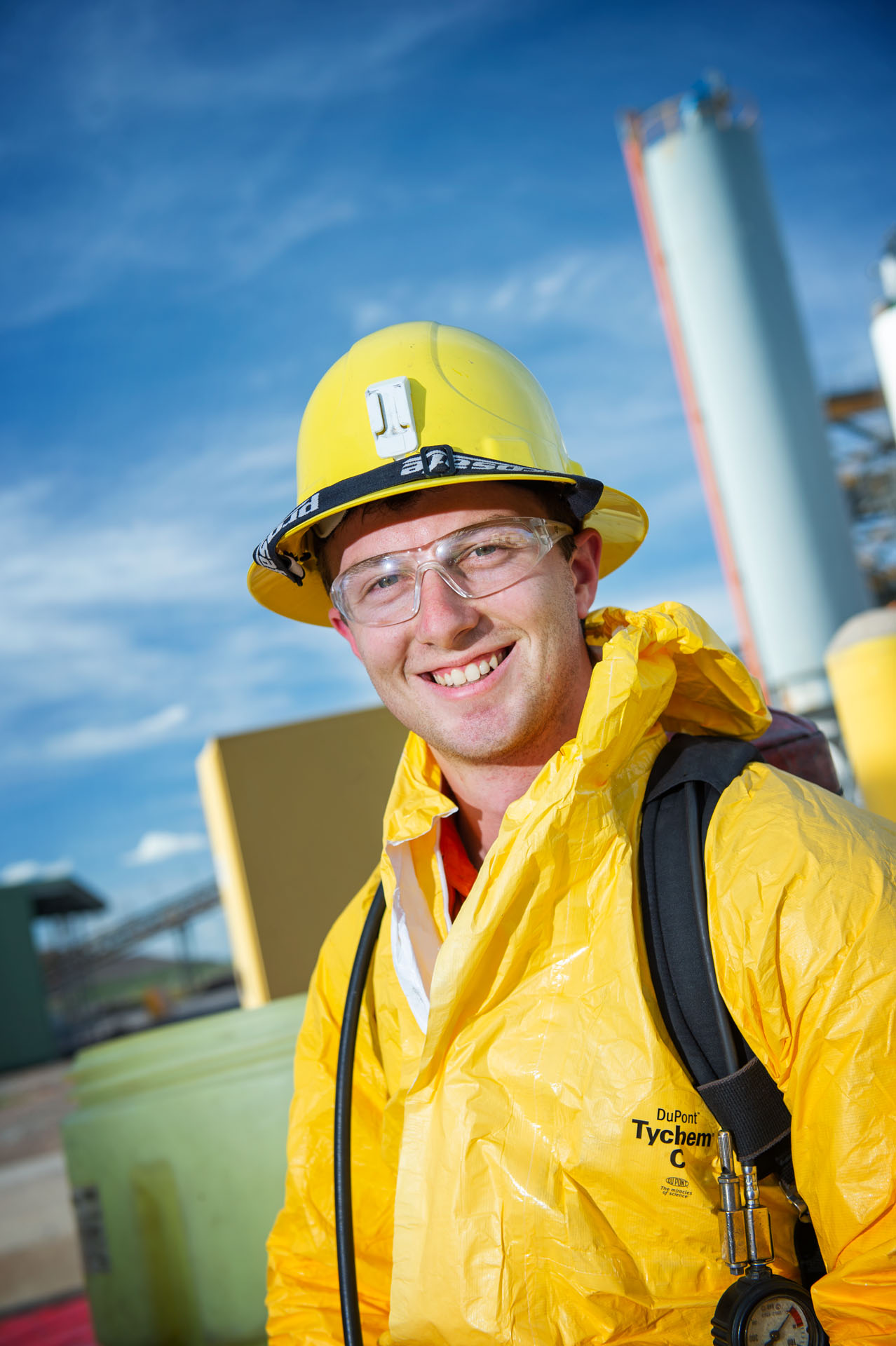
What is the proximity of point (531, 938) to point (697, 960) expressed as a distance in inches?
9.5

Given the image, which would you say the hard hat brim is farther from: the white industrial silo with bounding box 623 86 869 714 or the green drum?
the white industrial silo with bounding box 623 86 869 714

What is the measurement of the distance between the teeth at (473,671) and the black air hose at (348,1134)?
0.45 metres

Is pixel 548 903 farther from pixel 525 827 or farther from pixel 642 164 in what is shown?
pixel 642 164

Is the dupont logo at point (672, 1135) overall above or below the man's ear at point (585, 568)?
below

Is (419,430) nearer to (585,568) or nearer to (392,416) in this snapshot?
(392,416)

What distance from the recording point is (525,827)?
135 centimetres

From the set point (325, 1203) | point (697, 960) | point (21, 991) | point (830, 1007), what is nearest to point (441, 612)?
point (697, 960)

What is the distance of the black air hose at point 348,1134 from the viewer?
4.83 feet

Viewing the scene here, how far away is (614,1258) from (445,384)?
140 cm

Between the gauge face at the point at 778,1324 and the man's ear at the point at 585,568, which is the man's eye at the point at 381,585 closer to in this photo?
the man's ear at the point at 585,568

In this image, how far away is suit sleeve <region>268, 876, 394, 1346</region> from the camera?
1.61 meters

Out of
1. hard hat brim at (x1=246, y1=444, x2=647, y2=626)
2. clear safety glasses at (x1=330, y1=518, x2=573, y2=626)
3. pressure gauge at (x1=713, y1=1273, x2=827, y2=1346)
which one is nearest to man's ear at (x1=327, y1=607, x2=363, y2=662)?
hard hat brim at (x1=246, y1=444, x2=647, y2=626)

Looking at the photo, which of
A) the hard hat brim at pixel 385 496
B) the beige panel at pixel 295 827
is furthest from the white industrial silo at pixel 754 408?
the hard hat brim at pixel 385 496

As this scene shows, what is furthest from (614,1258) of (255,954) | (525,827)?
(255,954)
